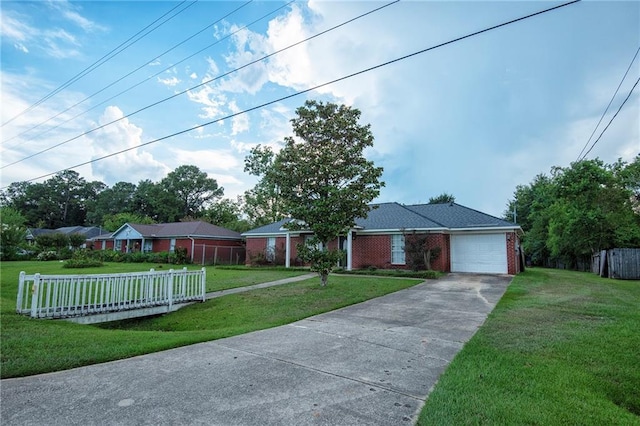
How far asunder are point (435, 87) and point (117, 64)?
1195 cm

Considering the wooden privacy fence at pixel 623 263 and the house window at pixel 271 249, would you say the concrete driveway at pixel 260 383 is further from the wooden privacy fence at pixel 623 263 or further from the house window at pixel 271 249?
the house window at pixel 271 249

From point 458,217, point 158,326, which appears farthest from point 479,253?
point 158,326

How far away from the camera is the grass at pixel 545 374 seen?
3.10m

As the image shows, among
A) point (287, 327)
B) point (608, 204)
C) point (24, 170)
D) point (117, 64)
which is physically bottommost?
point (287, 327)

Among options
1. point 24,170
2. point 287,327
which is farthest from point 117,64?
point 24,170

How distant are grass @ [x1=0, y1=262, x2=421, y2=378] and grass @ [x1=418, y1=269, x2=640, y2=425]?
13.2ft

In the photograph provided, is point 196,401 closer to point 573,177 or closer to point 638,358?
point 638,358

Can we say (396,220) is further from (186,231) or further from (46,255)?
(46,255)

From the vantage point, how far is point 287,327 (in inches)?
275

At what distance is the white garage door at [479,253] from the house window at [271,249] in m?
12.0

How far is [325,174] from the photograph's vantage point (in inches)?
479

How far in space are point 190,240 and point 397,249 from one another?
18.7 m

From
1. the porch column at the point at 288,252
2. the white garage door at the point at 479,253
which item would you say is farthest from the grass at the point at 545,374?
the porch column at the point at 288,252

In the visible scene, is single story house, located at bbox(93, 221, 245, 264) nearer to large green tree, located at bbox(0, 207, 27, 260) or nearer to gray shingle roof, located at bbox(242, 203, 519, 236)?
large green tree, located at bbox(0, 207, 27, 260)
